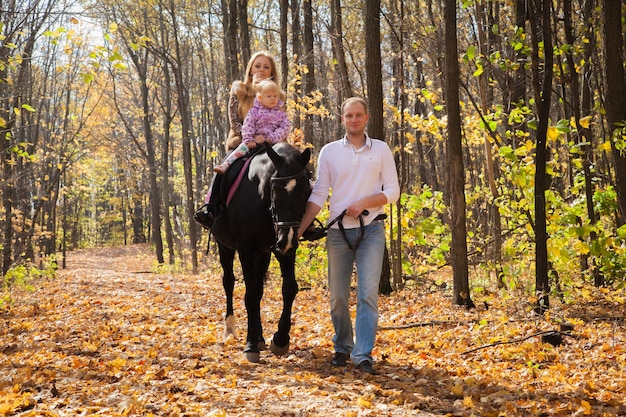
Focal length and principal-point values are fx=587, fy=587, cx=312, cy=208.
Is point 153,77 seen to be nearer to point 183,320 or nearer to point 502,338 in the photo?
point 183,320

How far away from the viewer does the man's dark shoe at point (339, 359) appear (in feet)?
18.0

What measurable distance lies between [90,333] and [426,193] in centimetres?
587

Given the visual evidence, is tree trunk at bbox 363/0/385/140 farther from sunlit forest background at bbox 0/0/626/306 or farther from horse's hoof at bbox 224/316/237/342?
horse's hoof at bbox 224/316/237/342

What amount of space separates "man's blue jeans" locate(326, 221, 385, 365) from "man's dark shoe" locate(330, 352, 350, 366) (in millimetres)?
47

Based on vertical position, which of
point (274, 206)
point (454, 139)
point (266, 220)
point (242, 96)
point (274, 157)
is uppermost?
point (242, 96)

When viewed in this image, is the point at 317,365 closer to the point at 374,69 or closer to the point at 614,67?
the point at 614,67

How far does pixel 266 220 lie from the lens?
593 cm

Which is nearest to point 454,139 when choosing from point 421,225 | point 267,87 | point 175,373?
point 421,225

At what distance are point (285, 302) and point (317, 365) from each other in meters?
0.71

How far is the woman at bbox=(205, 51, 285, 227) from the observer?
22.3ft

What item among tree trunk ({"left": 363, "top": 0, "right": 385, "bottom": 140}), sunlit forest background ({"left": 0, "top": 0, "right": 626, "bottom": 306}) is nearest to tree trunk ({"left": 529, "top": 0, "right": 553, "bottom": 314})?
sunlit forest background ({"left": 0, "top": 0, "right": 626, "bottom": 306})

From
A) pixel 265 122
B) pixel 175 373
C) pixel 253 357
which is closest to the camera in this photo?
pixel 175 373

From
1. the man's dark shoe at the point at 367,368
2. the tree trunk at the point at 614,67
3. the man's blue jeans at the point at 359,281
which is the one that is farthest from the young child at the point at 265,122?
the tree trunk at the point at 614,67

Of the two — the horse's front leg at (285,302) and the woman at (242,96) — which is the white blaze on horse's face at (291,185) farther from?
the woman at (242,96)
